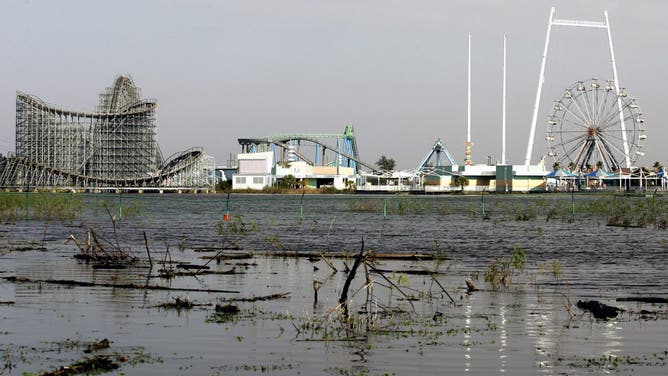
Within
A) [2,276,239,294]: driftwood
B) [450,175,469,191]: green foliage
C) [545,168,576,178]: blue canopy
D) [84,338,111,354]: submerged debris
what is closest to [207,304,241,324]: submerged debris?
[2,276,239,294]: driftwood

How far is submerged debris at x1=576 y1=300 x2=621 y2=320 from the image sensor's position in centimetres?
1727

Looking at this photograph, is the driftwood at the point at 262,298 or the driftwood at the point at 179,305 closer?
the driftwood at the point at 179,305

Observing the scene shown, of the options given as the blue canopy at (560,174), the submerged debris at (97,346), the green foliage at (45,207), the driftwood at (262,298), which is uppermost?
the blue canopy at (560,174)

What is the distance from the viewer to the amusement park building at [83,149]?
183875 mm

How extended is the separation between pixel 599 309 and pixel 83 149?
17981cm

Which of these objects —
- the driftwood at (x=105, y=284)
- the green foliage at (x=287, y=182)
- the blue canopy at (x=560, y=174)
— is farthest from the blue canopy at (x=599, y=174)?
the driftwood at (x=105, y=284)

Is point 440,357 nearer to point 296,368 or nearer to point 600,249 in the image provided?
point 296,368

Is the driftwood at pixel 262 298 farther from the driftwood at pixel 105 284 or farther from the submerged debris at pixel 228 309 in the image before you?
the submerged debris at pixel 228 309

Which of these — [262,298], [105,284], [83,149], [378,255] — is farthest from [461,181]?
[262,298]

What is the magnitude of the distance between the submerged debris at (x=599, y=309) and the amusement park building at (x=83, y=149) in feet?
560

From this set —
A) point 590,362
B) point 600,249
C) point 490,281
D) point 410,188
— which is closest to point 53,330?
point 590,362

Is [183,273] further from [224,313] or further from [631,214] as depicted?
[631,214]

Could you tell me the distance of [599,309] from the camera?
1764cm

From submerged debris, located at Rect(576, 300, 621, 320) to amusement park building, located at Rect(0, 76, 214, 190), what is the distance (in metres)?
171
